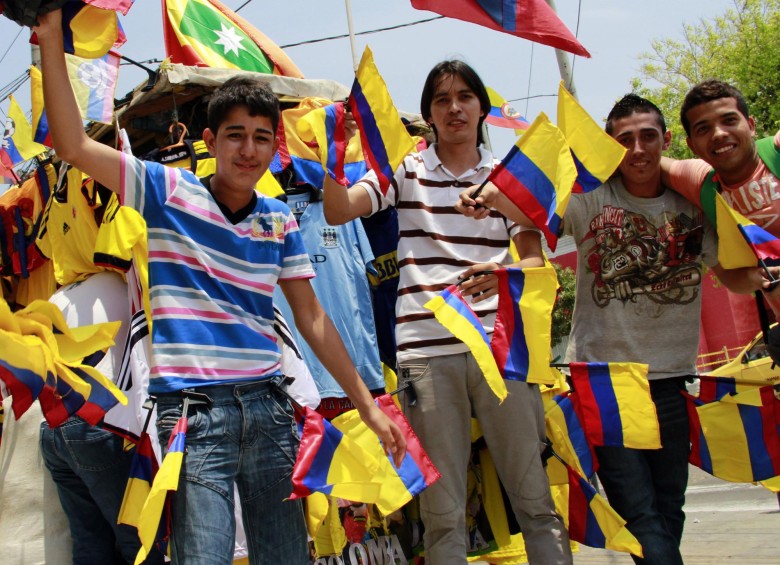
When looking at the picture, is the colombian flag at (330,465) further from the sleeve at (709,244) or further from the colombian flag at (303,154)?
the sleeve at (709,244)

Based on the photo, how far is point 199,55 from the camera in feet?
20.0

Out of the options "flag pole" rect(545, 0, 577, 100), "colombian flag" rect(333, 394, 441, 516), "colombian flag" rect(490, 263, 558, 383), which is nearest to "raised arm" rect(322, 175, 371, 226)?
"colombian flag" rect(490, 263, 558, 383)

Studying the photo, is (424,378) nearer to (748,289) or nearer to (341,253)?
(341,253)

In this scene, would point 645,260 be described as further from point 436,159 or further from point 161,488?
point 161,488

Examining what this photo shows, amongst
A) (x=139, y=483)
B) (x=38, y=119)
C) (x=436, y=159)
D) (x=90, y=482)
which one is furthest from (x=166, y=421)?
(x=38, y=119)

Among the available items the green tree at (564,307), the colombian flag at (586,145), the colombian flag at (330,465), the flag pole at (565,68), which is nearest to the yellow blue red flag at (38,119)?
the colombian flag at (330,465)

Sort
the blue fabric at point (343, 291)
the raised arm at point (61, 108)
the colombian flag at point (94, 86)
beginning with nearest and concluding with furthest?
1. the raised arm at point (61, 108)
2. the colombian flag at point (94, 86)
3. the blue fabric at point (343, 291)

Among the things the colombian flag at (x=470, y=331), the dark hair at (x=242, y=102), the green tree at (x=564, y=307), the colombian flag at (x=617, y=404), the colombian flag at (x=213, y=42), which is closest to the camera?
the dark hair at (x=242, y=102)

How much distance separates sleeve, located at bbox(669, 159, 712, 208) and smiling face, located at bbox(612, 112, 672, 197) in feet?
0.29

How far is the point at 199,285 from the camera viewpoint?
2857mm

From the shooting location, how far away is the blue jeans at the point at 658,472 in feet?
13.0

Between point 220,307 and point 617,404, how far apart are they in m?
1.97

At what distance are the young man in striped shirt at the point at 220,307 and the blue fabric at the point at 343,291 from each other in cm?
145

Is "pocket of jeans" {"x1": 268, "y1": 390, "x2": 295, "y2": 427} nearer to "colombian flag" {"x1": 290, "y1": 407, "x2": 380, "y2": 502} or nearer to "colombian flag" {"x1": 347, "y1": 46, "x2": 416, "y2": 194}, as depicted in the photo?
"colombian flag" {"x1": 290, "y1": 407, "x2": 380, "y2": 502}
